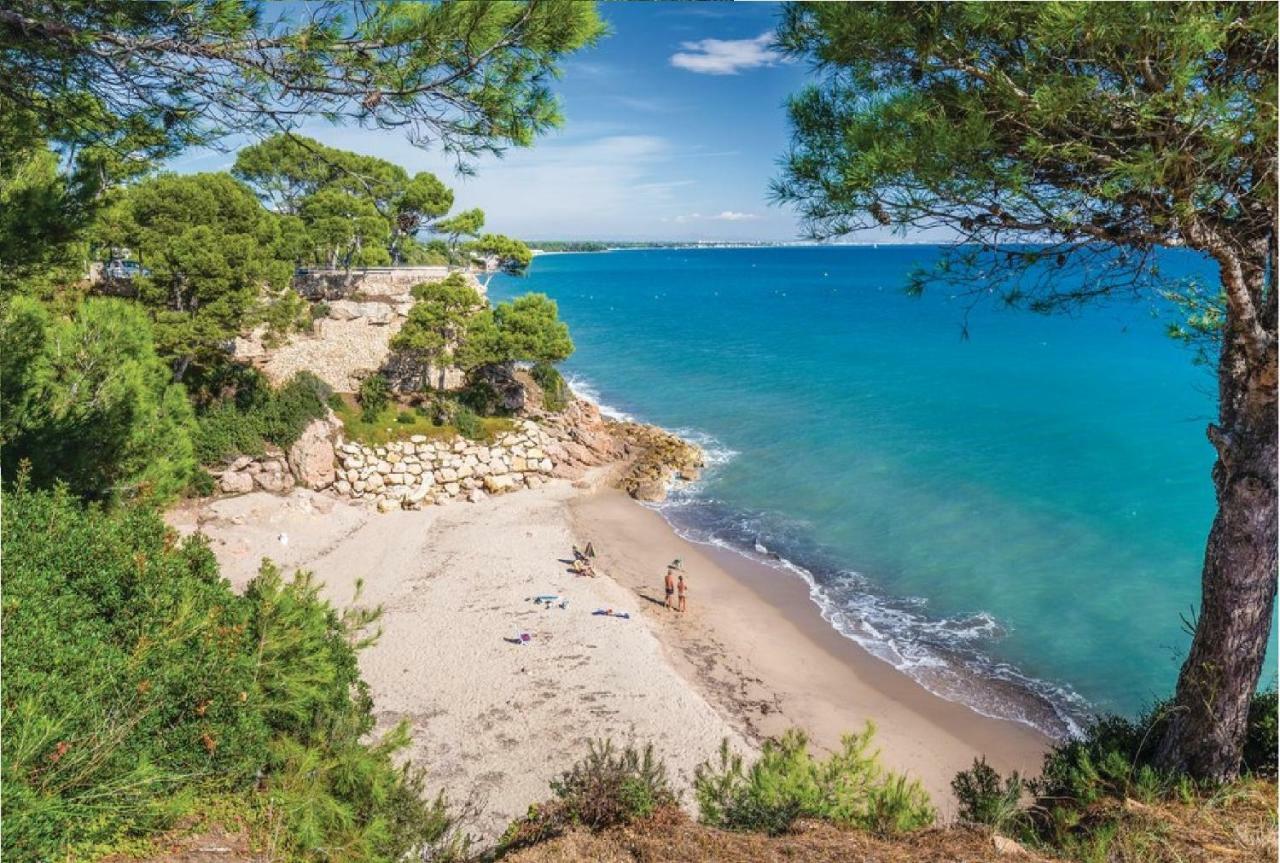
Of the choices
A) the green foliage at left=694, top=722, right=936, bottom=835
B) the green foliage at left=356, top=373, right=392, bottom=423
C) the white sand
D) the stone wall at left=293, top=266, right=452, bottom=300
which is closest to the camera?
the green foliage at left=694, top=722, right=936, bottom=835

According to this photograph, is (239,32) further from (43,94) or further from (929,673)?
(929,673)

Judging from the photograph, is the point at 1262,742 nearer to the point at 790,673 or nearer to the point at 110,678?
the point at 110,678

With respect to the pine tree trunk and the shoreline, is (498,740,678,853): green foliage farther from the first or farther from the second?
the shoreline

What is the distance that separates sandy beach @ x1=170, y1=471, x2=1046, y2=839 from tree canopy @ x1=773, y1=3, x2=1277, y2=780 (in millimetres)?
6778

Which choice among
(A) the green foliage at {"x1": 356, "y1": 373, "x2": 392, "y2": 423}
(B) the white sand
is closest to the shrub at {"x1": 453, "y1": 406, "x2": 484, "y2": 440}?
(A) the green foliage at {"x1": 356, "y1": 373, "x2": 392, "y2": 423}

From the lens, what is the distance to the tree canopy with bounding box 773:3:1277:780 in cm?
365

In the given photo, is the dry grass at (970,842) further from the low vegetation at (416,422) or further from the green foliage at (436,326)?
the green foliage at (436,326)

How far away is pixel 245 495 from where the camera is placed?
743 inches

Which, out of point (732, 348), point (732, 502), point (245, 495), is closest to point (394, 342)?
point (245, 495)

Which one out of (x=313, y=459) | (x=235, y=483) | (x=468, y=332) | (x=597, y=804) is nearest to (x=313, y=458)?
(x=313, y=459)

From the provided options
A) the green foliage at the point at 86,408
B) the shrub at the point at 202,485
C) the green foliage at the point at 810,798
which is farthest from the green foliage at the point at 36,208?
the shrub at the point at 202,485

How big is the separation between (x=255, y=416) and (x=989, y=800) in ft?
67.4

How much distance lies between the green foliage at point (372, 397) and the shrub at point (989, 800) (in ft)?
68.7

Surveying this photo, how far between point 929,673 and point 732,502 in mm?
9497
